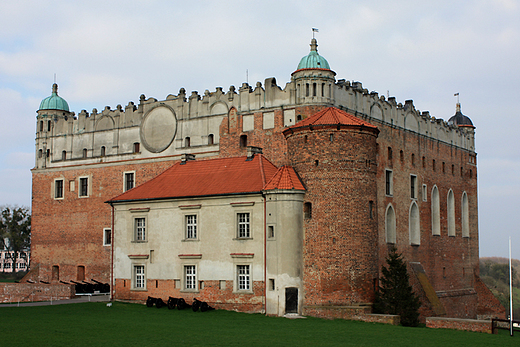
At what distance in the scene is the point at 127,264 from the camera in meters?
38.8

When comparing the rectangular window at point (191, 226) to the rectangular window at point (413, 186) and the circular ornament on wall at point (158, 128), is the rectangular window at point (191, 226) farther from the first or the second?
the rectangular window at point (413, 186)

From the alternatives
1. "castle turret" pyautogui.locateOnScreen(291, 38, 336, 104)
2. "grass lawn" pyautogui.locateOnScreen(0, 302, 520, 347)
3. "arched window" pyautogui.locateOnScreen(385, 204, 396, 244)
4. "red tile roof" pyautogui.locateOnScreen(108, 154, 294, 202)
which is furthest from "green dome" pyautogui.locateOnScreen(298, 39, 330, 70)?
"grass lawn" pyautogui.locateOnScreen(0, 302, 520, 347)

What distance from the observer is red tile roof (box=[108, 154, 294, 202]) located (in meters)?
35.7

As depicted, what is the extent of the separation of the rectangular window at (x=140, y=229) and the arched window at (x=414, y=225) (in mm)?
18781

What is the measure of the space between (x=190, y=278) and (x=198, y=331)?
10201 millimetres

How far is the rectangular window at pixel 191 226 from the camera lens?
36.7 metres

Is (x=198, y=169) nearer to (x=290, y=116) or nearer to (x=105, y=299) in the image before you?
(x=290, y=116)

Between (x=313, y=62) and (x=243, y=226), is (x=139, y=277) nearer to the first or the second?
(x=243, y=226)

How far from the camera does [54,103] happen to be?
172 feet

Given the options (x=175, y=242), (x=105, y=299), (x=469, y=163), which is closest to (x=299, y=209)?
(x=175, y=242)

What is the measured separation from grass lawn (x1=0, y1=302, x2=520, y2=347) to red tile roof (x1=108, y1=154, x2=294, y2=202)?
6.89m

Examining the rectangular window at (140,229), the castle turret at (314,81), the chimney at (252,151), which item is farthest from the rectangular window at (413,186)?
the rectangular window at (140,229)

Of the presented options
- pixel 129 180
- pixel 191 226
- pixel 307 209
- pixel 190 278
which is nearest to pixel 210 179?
pixel 191 226


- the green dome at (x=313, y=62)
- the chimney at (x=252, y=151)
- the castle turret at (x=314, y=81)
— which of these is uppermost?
the green dome at (x=313, y=62)
